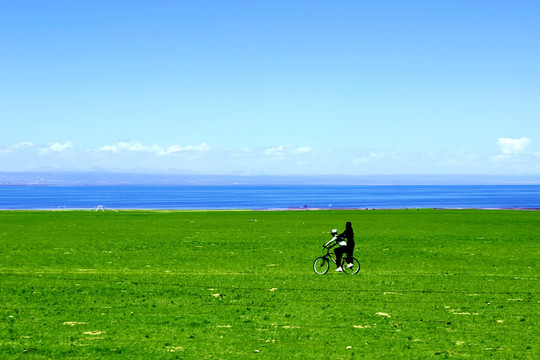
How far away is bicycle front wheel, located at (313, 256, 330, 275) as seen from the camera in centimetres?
2534

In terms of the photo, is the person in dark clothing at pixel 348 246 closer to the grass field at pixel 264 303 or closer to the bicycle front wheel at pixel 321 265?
the bicycle front wheel at pixel 321 265

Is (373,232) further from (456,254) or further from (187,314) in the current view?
(187,314)

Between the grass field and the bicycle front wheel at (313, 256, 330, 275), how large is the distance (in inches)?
10.6

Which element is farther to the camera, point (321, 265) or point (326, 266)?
point (326, 266)

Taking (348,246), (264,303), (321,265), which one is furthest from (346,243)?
(264,303)

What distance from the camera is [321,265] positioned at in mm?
25469

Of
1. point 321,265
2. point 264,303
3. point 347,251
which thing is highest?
point 347,251

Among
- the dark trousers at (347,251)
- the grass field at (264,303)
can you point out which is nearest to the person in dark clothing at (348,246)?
the dark trousers at (347,251)

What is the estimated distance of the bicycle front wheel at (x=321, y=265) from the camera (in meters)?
25.3

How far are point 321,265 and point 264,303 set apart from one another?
7.36 metres

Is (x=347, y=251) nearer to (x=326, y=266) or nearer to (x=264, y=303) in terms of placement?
(x=326, y=266)

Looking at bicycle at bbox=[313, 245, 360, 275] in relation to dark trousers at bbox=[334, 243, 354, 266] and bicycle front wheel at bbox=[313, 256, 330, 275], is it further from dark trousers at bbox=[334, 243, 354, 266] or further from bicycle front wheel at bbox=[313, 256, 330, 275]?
dark trousers at bbox=[334, 243, 354, 266]

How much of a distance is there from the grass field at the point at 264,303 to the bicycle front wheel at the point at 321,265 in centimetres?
27

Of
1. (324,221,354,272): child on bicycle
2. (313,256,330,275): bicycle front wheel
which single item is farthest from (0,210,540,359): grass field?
(324,221,354,272): child on bicycle
